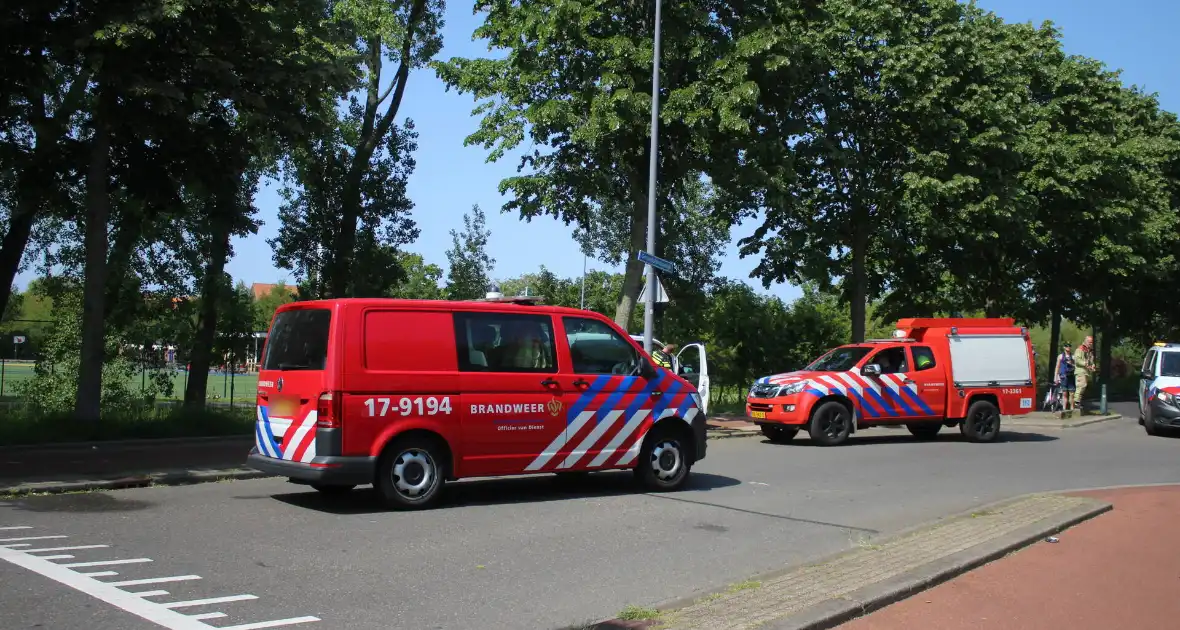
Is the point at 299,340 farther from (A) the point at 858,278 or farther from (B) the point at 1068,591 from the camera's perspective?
(A) the point at 858,278

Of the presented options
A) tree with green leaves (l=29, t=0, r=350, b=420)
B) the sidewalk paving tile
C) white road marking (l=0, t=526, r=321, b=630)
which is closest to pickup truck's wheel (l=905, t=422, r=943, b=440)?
the sidewalk paving tile

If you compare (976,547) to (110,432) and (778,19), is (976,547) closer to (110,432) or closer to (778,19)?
(110,432)

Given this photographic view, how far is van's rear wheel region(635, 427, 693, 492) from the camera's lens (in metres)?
11.4

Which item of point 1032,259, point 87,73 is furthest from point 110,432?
point 1032,259

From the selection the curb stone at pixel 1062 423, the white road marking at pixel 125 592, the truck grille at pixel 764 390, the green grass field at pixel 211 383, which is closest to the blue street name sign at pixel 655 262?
the truck grille at pixel 764 390

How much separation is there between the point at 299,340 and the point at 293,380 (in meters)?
0.40

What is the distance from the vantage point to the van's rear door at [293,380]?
9414 mm

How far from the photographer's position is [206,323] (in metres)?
22.5

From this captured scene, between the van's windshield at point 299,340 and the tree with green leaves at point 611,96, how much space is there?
1085 cm

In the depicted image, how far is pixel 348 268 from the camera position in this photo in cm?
2341

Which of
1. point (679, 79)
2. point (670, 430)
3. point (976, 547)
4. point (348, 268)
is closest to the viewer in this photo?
point (976, 547)

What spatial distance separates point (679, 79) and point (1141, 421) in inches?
522

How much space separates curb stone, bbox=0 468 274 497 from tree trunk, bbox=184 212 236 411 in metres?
10.4

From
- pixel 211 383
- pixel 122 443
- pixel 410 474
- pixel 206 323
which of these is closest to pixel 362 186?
pixel 206 323
